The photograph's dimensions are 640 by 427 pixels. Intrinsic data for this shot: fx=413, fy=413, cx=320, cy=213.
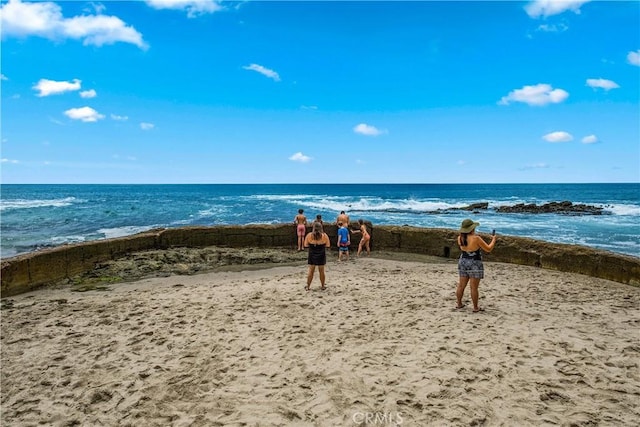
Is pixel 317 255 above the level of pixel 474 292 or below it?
above

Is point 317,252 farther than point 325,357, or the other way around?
point 317,252

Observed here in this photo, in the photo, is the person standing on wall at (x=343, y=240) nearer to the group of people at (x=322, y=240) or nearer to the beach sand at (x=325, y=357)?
the group of people at (x=322, y=240)

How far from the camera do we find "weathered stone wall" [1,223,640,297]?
815 cm

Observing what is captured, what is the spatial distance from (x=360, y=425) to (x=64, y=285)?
→ 7.59m

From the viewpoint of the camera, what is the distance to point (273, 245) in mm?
12422

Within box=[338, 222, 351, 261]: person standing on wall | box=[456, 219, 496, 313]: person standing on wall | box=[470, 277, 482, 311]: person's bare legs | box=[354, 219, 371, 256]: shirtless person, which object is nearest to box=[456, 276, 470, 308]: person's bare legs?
box=[456, 219, 496, 313]: person standing on wall

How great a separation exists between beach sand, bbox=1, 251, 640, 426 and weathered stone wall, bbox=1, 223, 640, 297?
831 mm

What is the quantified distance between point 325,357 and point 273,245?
786cm

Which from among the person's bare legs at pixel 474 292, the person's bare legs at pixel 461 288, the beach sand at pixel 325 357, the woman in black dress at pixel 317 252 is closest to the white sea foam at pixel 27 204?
the beach sand at pixel 325 357

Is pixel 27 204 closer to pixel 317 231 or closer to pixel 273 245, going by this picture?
pixel 273 245

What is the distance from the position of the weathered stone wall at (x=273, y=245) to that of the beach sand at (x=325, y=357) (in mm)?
831

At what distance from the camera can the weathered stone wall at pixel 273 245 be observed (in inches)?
321

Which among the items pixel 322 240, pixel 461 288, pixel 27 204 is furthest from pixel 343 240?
pixel 27 204

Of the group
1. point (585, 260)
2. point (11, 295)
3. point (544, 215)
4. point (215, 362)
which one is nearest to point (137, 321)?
point (215, 362)
